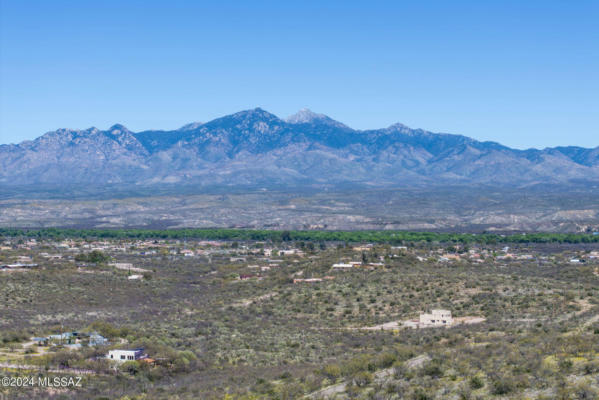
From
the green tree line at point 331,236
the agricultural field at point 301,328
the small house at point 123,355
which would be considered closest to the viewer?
the agricultural field at point 301,328

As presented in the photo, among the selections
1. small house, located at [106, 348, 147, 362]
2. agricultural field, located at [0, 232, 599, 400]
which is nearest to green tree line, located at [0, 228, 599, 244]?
agricultural field, located at [0, 232, 599, 400]

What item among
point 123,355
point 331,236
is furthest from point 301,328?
point 331,236

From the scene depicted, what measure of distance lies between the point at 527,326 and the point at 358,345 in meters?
8.50

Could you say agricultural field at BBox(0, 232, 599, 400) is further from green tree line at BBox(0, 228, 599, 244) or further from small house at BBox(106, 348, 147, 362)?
green tree line at BBox(0, 228, 599, 244)

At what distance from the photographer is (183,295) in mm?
65500

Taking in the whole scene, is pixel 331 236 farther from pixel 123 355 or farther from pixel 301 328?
pixel 123 355

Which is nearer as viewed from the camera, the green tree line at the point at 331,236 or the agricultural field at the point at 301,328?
the agricultural field at the point at 301,328

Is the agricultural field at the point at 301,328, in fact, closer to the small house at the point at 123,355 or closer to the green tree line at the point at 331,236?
the small house at the point at 123,355

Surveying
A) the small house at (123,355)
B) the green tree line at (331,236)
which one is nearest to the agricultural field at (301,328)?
the small house at (123,355)

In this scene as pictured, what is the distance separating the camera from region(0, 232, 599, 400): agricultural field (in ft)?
70.7

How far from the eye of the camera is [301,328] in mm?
44219

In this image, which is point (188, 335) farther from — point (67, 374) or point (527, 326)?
point (527, 326)

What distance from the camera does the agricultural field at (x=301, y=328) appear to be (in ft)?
70.7

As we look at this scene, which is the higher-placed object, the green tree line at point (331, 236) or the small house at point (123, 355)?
the small house at point (123, 355)
